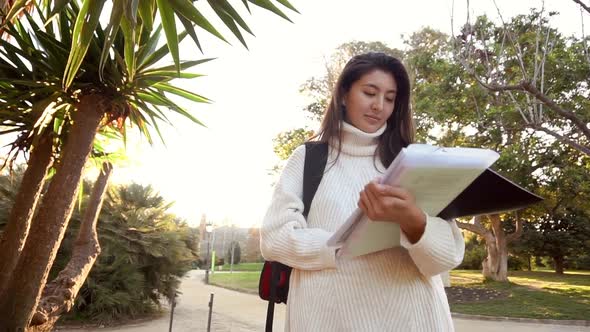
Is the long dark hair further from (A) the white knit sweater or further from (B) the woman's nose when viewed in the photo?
(A) the white knit sweater

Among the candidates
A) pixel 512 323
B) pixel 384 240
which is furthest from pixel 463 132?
pixel 384 240

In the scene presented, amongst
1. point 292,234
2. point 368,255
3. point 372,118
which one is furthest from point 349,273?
point 372,118

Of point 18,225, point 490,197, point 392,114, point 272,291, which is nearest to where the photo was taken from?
point 490,197

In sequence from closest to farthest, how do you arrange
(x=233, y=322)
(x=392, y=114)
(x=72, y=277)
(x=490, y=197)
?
(x=490, y=197) < (x=392, y=114) < (x=72, y=277) < (x=233, y=322)

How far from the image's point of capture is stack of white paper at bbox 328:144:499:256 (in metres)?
0.87

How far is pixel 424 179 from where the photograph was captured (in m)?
0.92

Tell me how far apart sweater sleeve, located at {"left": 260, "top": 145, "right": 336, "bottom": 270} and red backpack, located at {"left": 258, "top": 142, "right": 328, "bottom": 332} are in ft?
0.07

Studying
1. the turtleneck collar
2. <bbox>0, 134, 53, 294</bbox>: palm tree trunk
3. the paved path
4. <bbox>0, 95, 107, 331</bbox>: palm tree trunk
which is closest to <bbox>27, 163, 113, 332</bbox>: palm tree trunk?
<bbox>0, 95, 107, 331</bbox>: palm tree trunk

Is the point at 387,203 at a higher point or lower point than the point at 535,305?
higher

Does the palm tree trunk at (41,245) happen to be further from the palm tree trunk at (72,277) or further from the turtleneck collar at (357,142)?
the turtleneck collar at (357,142)

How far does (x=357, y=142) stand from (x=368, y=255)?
358 millimetres

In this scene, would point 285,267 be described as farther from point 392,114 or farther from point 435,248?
point 392,114

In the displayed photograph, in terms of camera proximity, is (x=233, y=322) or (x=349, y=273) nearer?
(x=349, y=273)

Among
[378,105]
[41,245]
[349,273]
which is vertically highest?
[378,105]
